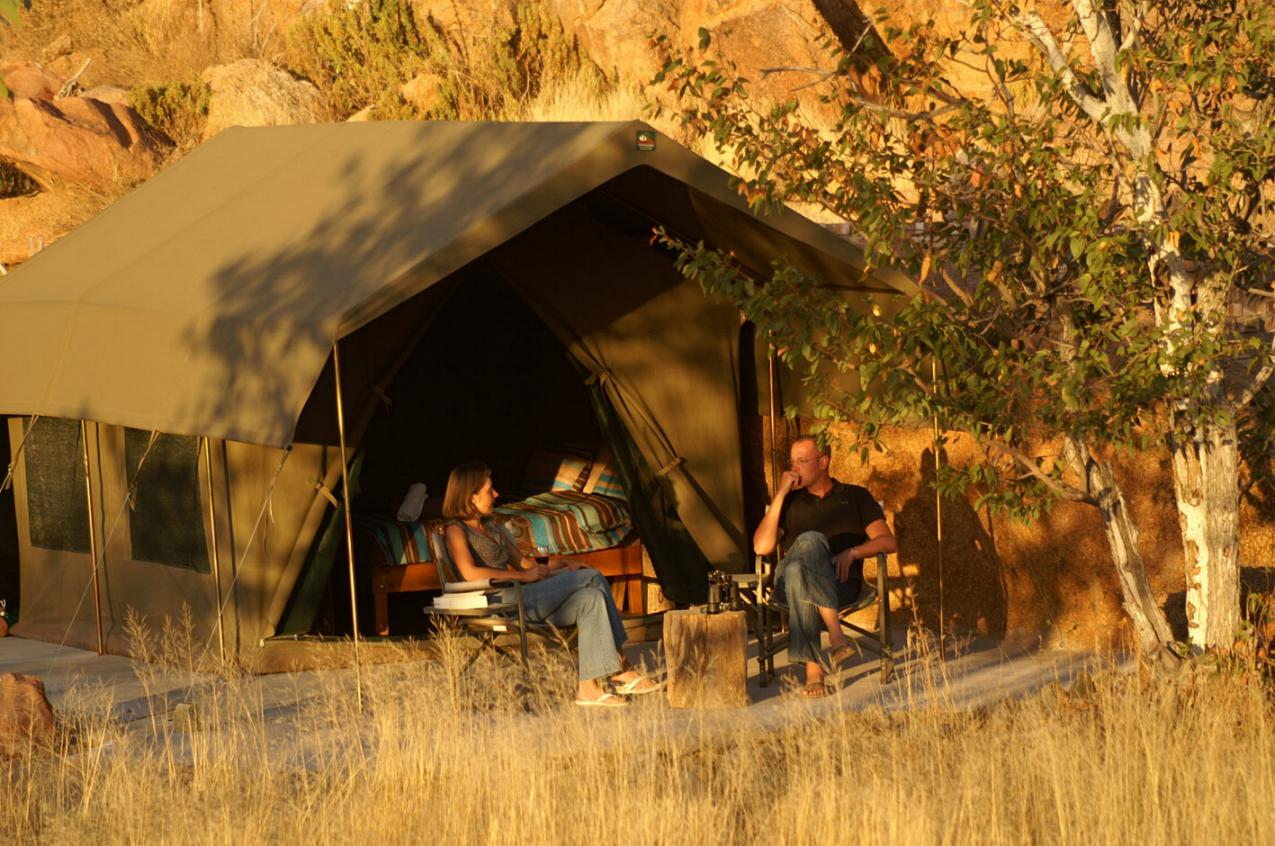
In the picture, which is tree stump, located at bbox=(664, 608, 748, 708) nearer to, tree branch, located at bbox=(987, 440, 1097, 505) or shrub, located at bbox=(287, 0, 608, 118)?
tree branch, located at bbox=(987, 440, 1097, 505)

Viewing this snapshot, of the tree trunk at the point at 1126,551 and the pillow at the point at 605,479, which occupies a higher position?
the pillow at the point at 605,479

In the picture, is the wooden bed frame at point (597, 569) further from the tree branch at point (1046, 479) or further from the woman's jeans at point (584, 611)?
the tree branch at point (1046, 479)

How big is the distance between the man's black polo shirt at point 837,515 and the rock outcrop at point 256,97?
34.7 ft

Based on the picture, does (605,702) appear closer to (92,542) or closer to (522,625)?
(522,625)

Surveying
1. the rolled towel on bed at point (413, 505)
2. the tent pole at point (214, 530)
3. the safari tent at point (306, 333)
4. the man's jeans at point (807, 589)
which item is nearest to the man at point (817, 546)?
the man's jeans at point (807, 589)

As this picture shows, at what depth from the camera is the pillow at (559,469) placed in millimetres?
9289

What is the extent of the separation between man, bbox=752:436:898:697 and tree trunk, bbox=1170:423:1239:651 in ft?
4.49

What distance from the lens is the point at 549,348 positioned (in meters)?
9.91

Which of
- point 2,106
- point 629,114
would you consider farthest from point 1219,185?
point 2,106

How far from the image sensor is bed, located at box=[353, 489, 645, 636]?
26.9ft

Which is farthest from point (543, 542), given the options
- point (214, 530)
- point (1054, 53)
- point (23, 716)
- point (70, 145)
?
point (70, 145)

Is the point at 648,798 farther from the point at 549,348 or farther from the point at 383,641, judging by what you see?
the point at 549,348

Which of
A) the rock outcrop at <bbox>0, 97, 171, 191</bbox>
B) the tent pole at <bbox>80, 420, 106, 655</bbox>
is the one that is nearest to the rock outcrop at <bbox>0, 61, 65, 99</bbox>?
the rock outcrop at <bbox>0, 97, 171, 191</bbox>

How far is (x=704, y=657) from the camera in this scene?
21.9 feet
